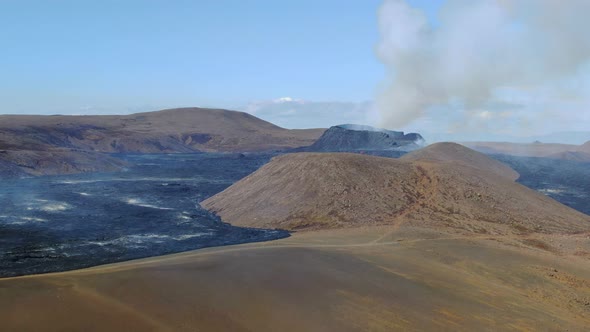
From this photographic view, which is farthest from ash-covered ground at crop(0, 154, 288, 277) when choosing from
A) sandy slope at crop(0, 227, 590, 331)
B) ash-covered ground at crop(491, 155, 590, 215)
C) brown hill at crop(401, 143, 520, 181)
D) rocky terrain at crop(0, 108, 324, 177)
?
ash-covered ground at crop(491, 155, 590, 215)

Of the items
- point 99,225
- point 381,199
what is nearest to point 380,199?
point 381,199

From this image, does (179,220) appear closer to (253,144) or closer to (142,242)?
(142,242)

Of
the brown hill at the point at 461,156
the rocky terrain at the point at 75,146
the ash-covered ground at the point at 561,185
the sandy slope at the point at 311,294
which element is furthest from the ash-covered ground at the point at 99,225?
the ash-covered ground at the point at 561,185

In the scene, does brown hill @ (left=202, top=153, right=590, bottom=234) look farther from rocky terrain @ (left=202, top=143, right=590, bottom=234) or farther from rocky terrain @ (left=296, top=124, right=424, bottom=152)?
rocky terrain @ (left=296, top=124, right=424, bottom=152)

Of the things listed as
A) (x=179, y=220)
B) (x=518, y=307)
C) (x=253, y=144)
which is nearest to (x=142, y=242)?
(x=179, y=220)

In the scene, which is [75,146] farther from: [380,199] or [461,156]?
[380,199]

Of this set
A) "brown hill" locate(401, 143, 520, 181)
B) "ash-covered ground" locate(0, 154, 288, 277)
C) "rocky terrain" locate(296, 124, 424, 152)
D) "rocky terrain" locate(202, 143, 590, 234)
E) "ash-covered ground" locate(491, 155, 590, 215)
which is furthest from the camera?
"rocky terrain" locate(296, 124, 424, 152)
